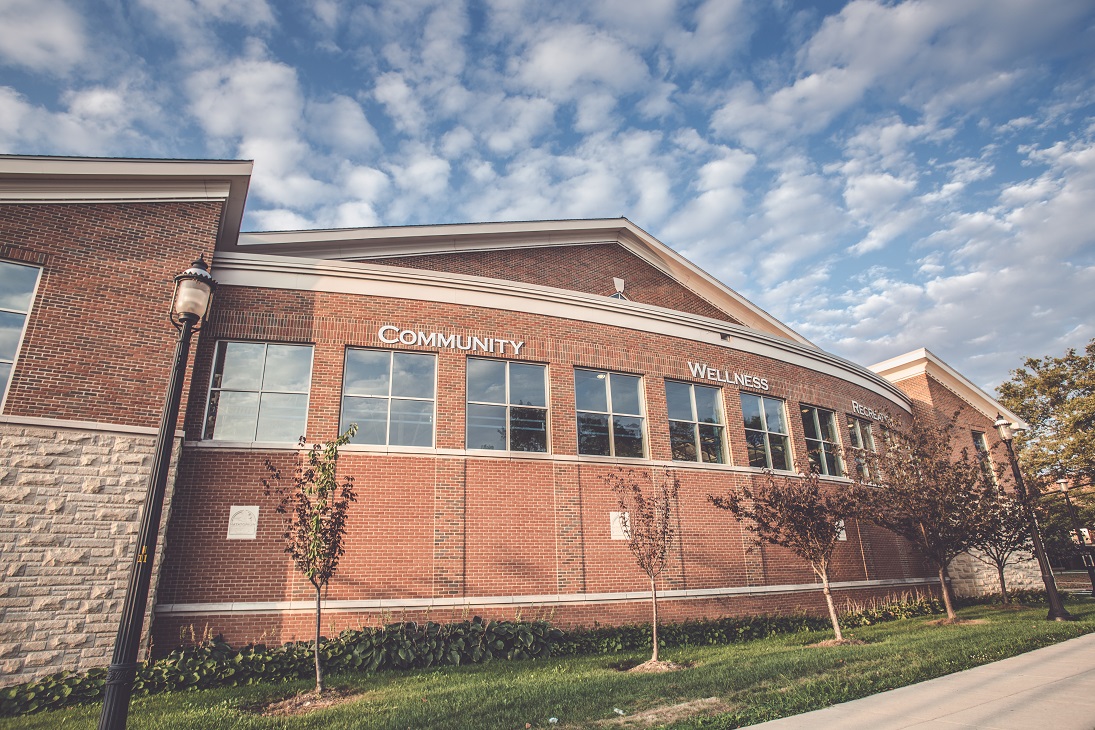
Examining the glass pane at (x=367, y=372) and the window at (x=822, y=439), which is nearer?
the glass pane at (x=367, y=372)

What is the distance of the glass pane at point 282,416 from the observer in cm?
1213

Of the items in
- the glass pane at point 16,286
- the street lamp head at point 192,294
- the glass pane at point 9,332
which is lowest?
the street lamp head at point 192,294

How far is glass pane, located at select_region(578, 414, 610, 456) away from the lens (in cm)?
1452

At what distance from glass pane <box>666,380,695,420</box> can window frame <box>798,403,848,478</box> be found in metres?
4.51

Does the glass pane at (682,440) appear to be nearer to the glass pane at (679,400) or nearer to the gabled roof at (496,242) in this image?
the glass pane at (679,400)

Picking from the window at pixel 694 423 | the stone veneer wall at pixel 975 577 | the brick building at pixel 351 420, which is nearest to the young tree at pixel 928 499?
the brick building at pixel 351 420

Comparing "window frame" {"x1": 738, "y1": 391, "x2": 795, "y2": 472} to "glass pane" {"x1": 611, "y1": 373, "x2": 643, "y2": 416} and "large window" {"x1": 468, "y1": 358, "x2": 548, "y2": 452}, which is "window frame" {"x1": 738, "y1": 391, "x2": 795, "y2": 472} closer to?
"glass pane" {"x1": 611, "y1": 373, "x2": 643, "y2": 416}

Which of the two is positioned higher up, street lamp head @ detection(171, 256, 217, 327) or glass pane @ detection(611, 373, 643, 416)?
glass pane @ detection(611, 373, 643, 416)

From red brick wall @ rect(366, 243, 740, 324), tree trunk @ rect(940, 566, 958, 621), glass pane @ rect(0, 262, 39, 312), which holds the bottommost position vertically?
tree trunk @ rect(940, 566, 958, 621)

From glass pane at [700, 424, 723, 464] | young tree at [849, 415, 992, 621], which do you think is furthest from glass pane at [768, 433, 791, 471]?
young tree at [849, 415, 992, 621]

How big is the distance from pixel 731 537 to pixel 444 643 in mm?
7706

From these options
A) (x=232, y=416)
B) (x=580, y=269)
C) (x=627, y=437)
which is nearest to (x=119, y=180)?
(x=232, y=416)

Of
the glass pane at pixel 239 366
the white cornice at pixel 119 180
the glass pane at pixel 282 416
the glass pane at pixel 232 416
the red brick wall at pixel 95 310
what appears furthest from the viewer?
the glass pane at pixel 239 366

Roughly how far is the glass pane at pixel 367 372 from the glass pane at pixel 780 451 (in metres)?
10.7
